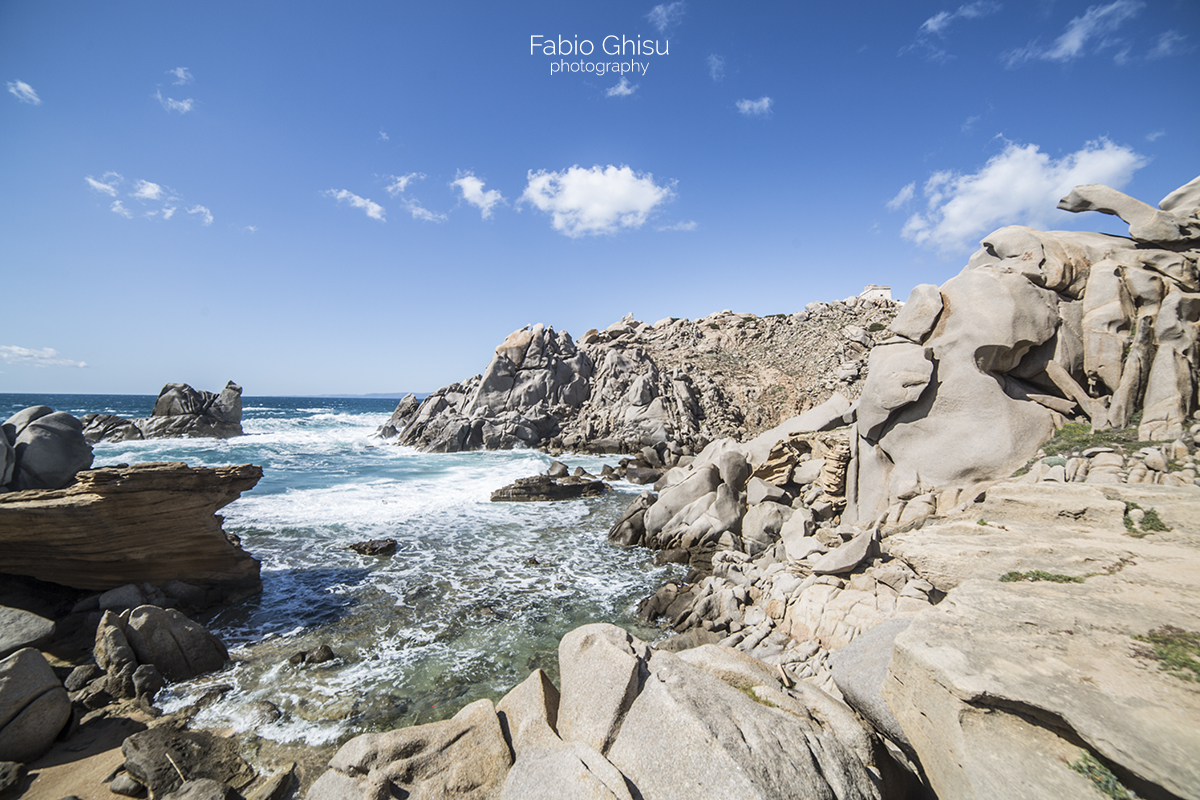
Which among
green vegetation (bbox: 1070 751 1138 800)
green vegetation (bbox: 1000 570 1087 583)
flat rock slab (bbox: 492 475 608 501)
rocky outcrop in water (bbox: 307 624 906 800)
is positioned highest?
green vegetation (bbox: 1000 570 1087 583)

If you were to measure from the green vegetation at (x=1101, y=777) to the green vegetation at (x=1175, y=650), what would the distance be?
111 centimetres

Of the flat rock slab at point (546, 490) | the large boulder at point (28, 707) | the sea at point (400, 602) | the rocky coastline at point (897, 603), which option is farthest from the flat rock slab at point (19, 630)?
the flat rock slab at point (546, 490)

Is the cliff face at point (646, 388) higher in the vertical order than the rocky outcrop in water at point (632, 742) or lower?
higher

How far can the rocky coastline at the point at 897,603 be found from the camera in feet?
12.8

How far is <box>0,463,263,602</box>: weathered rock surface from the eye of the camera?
10070 millimetres

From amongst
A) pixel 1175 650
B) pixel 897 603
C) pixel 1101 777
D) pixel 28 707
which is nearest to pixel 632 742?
pixel 1101 777

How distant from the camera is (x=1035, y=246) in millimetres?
11680

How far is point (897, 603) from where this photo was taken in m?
7.83

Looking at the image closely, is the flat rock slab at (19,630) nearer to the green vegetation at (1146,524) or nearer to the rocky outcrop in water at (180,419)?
the green vegetation at (1146,524)

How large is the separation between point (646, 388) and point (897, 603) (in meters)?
38.0

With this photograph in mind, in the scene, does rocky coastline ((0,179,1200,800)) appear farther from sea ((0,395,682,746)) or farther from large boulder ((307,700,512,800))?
sea ((0,395,682,746))

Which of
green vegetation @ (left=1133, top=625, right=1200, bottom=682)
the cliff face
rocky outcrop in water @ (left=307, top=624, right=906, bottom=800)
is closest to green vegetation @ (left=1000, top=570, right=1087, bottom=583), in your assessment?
green vegetation @ (left=1133, top=625, right=1200, bottom=682)

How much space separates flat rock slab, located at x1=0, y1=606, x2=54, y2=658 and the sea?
2.23 meters

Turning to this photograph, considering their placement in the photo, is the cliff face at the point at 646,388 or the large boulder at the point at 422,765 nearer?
the large boulder at the point at 422,765
